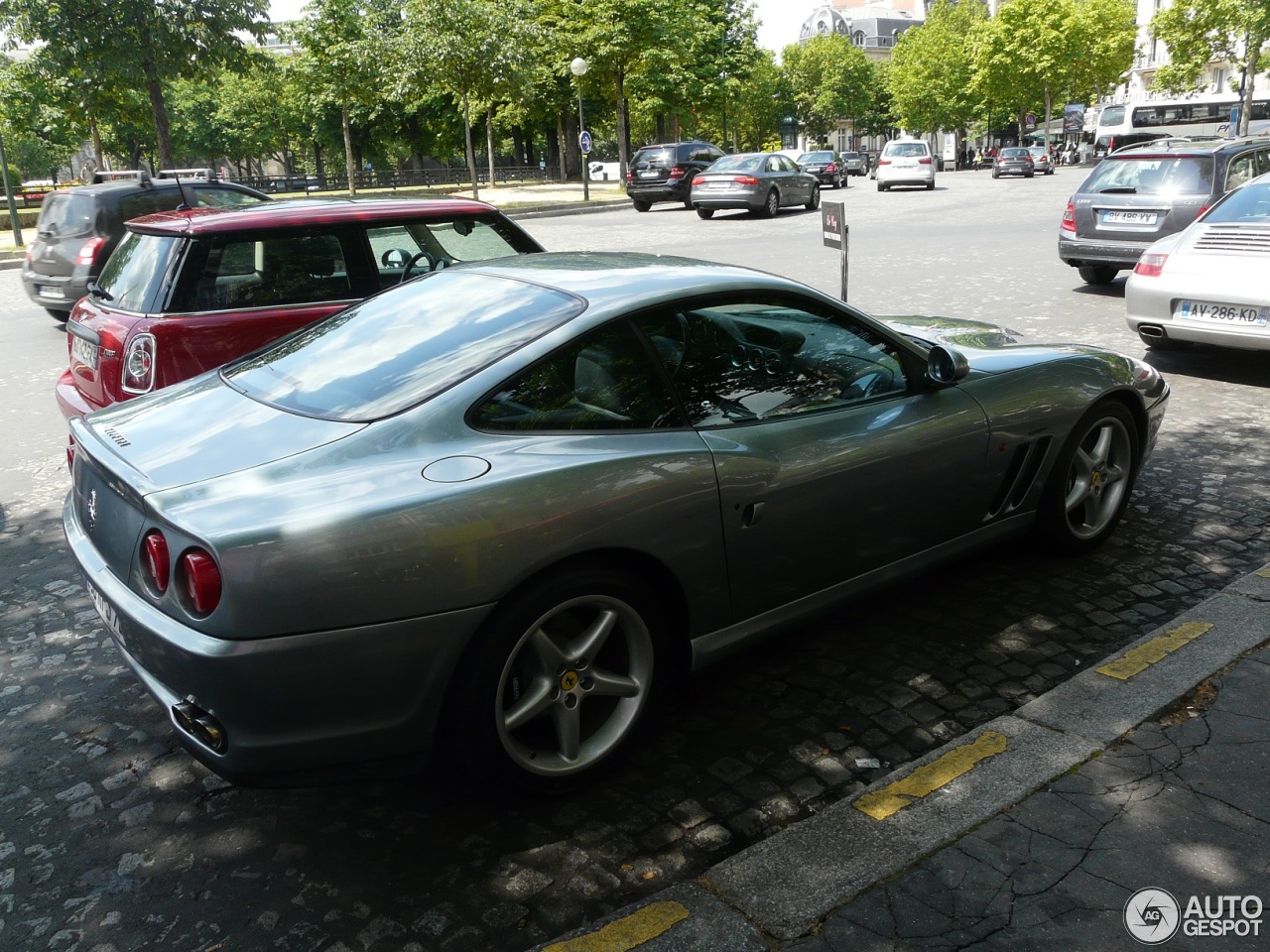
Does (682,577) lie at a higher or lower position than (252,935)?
higher

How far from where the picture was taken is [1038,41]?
232 ft

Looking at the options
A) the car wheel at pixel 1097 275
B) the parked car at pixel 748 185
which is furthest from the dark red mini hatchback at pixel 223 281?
the parked car at pixel 748 185

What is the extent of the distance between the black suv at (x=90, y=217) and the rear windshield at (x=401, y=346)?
8.86m

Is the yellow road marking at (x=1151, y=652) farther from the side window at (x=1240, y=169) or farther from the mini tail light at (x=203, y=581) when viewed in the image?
the side window at (x=1240, y=169)

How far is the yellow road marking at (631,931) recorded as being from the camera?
8.09 ft

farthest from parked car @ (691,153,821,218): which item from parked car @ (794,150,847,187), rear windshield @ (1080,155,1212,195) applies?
parked car @ (794,150,847,187)

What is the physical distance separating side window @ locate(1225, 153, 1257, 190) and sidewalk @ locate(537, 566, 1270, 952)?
10037 millimetres

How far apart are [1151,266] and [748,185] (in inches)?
658

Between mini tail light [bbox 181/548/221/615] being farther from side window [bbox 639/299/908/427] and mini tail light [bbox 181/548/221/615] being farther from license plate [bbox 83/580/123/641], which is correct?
side window [bbox 639/299/908/427]

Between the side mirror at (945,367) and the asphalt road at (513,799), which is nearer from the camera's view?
the asphalt road at (513,799)

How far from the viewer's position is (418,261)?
6559 mm

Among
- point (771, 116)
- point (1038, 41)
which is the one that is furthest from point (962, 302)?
point (771, 116)

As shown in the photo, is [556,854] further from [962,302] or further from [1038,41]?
[1038,41]

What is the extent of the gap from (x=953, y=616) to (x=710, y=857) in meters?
1.81
